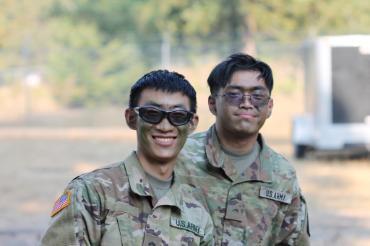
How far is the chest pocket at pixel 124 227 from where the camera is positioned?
272 cm

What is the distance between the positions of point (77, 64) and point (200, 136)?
70.7 feet

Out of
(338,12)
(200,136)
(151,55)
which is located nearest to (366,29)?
(338,12)

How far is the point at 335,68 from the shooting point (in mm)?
14195

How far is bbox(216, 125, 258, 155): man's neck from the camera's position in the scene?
11.7ft

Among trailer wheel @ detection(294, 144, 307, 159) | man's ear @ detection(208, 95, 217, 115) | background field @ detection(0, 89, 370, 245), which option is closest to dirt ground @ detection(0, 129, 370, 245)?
background field @ detection(0, 89, 370, 245)

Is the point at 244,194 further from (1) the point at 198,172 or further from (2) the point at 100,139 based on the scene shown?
(2) the point at 100,139

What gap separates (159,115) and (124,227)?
385mm

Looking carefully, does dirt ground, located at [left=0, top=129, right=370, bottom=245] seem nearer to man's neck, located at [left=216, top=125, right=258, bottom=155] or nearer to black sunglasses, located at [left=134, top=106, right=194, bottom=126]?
man's neck, located at [left=216, top=125, right=258, bottom=155]

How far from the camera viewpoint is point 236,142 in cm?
359

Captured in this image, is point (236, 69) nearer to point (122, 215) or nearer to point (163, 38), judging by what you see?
point (122, 215)

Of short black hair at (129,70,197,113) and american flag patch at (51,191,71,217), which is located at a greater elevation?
short black hair at (129,70,197,113)

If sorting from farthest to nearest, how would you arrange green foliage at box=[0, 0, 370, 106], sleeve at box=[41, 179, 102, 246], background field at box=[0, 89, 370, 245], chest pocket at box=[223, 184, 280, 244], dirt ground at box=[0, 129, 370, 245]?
1. green foliage at box=[0, 0, 370, 106]
2. background field at box=[0, 89, 370, 245]
3. dirt ground at box=[0, 129, 370, 245]
4. chest pocket at box=[223, 184, 280, 244]
5. sleeve at box=[41, 179, 102, 246]

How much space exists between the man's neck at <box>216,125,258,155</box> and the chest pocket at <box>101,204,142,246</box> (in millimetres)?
904

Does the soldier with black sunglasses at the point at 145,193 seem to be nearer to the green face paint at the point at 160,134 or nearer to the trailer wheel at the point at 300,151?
the green face paint at the point at 160,134
